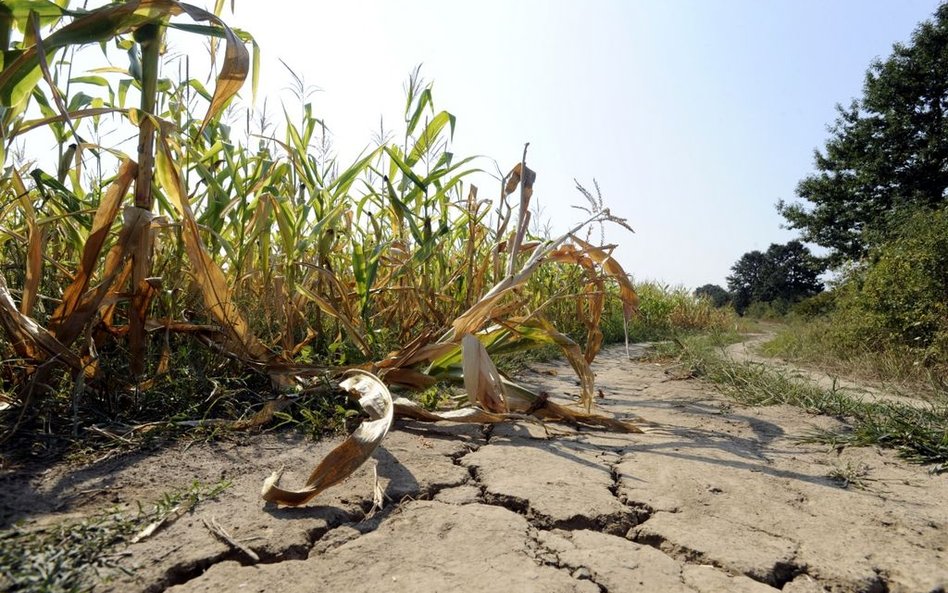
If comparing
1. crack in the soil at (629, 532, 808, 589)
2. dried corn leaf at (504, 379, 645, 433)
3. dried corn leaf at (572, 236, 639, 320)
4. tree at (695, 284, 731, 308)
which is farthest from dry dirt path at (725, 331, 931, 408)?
tree at (695, 284, 731, 308)

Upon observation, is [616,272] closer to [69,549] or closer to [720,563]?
[720,563]

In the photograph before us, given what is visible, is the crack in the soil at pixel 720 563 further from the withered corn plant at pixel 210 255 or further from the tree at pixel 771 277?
the tree at pixel 771 277

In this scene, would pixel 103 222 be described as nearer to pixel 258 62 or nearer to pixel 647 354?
pixel 258 62

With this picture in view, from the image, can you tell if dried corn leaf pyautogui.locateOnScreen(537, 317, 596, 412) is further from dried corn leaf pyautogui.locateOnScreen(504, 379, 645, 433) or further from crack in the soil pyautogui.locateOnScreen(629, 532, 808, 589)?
crack in the soil pyautogui.locateOnScreen(629, 532, 808, 589)

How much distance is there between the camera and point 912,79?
1466cm

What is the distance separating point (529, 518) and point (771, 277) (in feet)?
113

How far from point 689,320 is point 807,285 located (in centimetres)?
2369

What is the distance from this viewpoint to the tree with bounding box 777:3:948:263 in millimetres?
14336

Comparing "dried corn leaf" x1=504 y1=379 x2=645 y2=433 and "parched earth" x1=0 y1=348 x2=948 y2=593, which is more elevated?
"dried corn leaf" x1=504 y1=379 x2=645 y2=433

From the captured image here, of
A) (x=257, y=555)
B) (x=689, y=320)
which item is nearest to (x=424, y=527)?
(x=257, y=555)

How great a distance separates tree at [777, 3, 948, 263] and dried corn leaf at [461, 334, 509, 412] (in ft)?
47.1

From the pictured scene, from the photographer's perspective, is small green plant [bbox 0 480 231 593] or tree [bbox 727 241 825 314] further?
tree [bbox 727 241 825 314]

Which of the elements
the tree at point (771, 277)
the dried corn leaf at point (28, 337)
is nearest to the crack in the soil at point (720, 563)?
the dried corn leaf at point (28, 337)

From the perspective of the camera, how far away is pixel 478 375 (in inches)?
68.5
